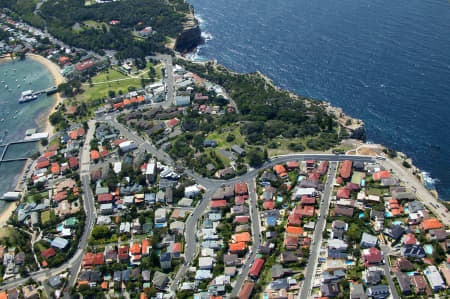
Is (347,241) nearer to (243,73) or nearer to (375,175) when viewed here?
(375,175)

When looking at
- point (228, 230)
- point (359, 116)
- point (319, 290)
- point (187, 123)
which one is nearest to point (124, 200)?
point (228, 230)

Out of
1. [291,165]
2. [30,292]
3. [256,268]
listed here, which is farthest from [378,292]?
[30,292]

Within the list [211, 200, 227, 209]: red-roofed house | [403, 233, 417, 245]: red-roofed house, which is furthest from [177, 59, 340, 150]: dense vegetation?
[403, 233, 417, 245]: red-roofed house

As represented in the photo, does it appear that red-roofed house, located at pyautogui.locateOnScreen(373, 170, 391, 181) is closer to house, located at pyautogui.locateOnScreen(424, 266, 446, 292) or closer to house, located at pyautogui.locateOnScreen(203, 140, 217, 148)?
house, located at pyautogui.locateOnScreen(424, 266, 446, 292)

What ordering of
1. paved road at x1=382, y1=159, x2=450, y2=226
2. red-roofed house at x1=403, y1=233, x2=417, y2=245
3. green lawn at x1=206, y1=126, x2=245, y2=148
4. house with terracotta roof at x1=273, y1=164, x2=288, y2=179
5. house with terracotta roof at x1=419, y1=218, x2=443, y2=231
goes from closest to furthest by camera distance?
red-roofed house at x1=403, y1=233, x2=417, y2=245, house with terracotta roof at x1=419, y1=218, x2=443, y2=231, paved road at x1=382, y1=159, x2=450, y2=226, house with terracotta roof at x1=273, y1=164, x2=288, y2=179, green lawn at x1=206, y1=126, x2=245, y2=148

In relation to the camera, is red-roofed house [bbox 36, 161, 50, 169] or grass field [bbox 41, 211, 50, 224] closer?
grass field [bbox 41, 211, 50, 224]

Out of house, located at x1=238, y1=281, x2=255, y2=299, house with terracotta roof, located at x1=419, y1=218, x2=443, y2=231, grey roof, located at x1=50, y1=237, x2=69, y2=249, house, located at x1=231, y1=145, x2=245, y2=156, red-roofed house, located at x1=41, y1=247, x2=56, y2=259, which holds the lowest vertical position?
red-roofed house, located at x1=41, y1=247, x2=56, y2=259
